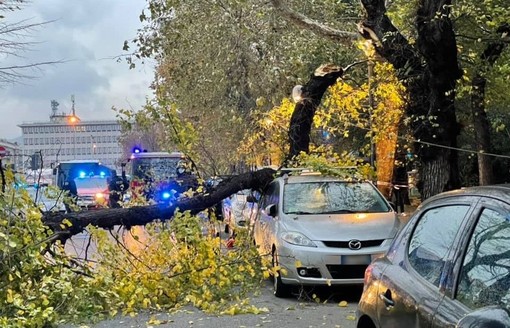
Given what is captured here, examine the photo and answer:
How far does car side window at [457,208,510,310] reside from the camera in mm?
2682

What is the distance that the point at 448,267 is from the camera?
3.07m

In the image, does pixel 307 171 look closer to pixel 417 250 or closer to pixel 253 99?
pixel 417 250

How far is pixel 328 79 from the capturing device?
13.2 meters

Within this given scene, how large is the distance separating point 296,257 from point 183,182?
3113 millimetres

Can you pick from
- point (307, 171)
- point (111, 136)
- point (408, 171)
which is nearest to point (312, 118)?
point (307, 171)

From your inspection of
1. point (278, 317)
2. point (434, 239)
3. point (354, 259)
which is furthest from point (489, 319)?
point (354, 259)

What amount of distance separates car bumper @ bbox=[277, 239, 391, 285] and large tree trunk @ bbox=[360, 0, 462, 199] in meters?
2.09

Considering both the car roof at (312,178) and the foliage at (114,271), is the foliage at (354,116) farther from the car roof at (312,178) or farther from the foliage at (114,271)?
the foliage at (114,271)

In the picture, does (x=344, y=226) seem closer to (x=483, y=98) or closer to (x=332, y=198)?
(x=332, y=198)

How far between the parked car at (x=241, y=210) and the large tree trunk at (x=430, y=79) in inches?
125

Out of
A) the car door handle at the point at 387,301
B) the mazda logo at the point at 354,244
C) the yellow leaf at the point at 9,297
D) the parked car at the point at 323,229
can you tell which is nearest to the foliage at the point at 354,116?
the parked car at the point at 323,229

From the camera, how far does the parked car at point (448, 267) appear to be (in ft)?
9.02

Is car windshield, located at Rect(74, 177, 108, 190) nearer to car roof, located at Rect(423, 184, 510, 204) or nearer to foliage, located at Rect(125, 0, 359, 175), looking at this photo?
foliage, located at Rect(125, 0, 359, 175)

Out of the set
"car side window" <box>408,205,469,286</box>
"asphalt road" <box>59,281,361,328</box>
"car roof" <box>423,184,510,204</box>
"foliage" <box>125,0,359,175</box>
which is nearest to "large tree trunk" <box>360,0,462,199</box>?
"asphalt road" <box>59,281,361,328</box>
